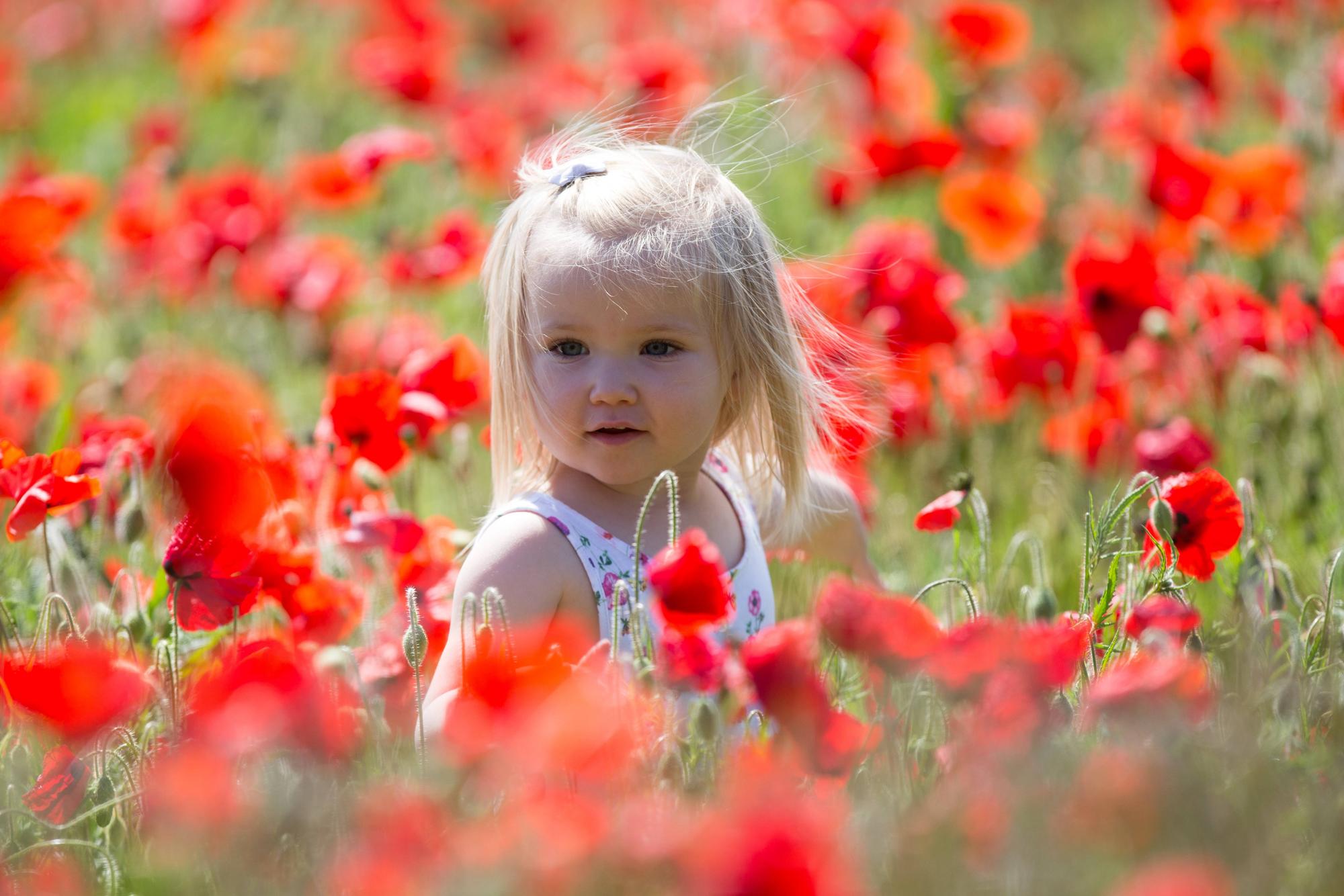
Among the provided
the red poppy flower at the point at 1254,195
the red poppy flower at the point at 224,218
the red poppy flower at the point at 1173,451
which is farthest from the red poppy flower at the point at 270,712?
the red poppy flower at the point at 1254,195

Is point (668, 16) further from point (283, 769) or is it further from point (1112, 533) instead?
point (283, 769)

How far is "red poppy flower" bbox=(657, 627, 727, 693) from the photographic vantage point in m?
1.30

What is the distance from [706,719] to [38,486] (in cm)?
88

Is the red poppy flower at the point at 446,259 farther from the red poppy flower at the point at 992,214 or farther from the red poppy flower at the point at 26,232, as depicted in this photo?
the red poppy flower at the point at 992,214

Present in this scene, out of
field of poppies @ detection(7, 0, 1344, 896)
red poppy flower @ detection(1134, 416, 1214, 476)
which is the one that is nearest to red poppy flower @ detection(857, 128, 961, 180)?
field of poppies @ detection(7, 0, 1344, 896)

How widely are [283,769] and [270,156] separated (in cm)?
433

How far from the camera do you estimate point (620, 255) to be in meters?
1.91

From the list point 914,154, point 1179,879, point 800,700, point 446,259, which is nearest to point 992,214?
point 914,154

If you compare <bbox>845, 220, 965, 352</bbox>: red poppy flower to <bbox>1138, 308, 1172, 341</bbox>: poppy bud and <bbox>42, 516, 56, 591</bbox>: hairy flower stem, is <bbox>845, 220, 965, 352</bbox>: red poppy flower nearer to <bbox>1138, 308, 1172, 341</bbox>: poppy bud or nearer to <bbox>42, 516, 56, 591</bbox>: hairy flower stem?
<bbox>1138, 308, 1172, 341</bbox>: poppy bud

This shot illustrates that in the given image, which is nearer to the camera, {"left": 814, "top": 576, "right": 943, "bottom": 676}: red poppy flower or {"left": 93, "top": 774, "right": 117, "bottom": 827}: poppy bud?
{"left": 814, "top": 576, "right": 943, "bottom": 676}: red poppy flower

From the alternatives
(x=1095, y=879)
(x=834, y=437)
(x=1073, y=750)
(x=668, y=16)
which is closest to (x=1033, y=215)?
(x=834, y=437)

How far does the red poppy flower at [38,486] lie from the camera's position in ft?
5.73

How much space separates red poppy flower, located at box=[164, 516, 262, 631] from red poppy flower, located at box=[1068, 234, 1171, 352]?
171 centimetres

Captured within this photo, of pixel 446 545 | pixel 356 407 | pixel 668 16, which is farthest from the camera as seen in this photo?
pixel 668 16
